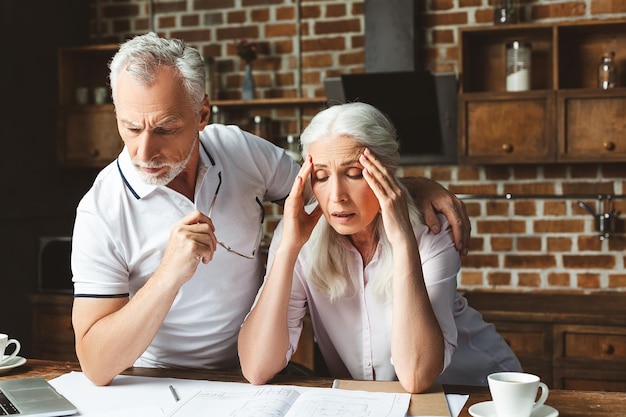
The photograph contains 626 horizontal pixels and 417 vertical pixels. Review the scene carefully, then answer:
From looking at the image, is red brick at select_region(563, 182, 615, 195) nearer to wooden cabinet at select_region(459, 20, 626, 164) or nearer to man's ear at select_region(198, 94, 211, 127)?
wooden cabinet at select_region(459, 20, 626, 164)

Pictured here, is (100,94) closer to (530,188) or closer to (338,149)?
(530,188)

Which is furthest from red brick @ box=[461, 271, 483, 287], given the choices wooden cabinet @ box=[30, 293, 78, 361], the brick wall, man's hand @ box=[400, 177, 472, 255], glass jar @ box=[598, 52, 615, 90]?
wooden cabinet @ box=[30, 293, 78, 361]

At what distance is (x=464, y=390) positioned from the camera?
1.73 meters

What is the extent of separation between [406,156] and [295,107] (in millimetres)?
660

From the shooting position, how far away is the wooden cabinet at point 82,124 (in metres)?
4.15

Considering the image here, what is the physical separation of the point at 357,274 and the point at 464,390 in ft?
1.36

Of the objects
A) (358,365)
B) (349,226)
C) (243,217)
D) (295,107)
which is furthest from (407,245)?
(295,107)

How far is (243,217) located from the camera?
2102 mm

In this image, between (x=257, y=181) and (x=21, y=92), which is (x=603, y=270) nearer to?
(x=257, y=181)

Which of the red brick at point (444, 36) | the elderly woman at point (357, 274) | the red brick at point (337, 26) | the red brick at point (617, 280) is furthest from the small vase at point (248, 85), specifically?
the elderly woman at point (357, 274)

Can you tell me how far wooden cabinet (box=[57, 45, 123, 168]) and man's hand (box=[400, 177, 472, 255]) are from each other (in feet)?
7.74

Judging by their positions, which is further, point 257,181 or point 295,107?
point 295,107

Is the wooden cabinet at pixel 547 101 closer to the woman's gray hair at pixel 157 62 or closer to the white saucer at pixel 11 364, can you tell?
the woman's gray hair at pixel 157 62

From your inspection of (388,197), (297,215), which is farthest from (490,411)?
(297,215)
